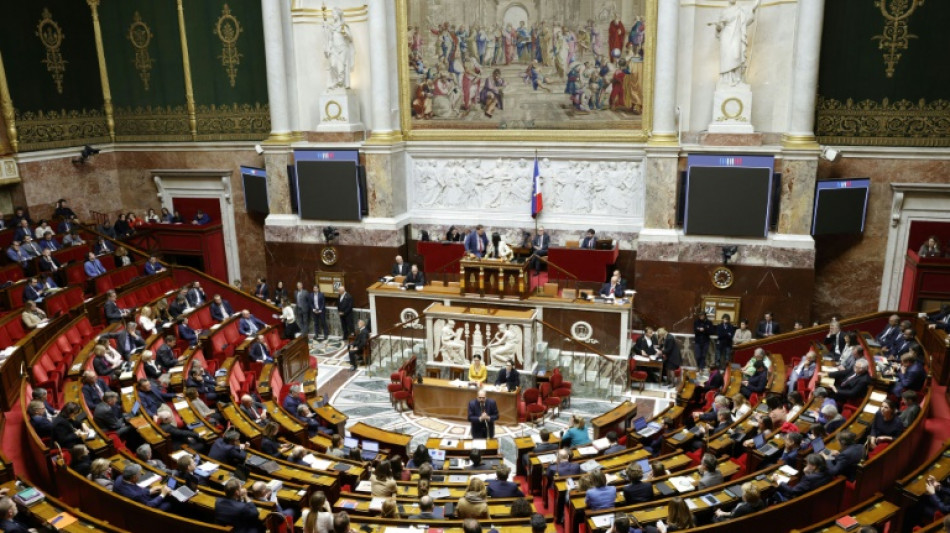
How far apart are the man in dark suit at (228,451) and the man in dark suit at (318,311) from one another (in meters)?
8.17

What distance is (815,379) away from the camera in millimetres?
12148

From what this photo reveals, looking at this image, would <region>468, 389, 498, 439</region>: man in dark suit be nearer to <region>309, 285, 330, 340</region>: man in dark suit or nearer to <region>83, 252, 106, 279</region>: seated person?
<region>309, 285, 330, 340</region>: man in dark suit

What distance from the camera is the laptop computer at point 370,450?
1116 centimetres

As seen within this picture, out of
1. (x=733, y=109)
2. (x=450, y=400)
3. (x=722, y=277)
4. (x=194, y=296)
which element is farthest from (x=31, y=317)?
(x=733, y=109)

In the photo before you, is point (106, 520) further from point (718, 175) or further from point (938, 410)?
point (718, 175)

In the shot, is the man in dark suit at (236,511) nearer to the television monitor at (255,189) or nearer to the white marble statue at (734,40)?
the television monitor at (255,189)

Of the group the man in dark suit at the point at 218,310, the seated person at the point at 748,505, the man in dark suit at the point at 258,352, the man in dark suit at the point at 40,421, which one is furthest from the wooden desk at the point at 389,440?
the man in dark suit at the point at 218,310

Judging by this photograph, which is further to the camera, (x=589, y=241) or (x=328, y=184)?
(x=328, y=184)

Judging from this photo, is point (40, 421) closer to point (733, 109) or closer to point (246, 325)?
point (246, 325)

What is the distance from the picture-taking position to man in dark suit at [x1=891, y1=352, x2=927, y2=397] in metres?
10.5

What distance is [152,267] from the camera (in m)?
17.9

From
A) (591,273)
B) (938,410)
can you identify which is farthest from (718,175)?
(938,410)

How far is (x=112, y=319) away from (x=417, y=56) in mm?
10007

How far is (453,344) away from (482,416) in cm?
319
